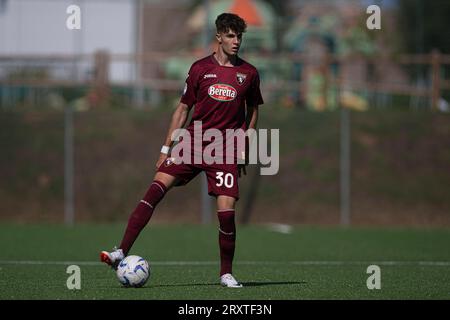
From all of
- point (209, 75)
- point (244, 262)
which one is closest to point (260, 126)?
point (244, 262)

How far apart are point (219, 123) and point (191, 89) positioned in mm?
437

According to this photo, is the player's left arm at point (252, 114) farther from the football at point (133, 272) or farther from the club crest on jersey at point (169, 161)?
the football at point (133, 272)

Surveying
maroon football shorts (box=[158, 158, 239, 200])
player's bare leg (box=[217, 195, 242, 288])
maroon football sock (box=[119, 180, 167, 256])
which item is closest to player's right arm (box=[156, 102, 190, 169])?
maroon football shorts (box=[158, 158, 239, 200])

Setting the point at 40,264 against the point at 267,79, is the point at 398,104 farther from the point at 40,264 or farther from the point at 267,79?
the point at 40,264

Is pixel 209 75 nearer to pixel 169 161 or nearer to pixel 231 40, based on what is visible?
pixel 231 40

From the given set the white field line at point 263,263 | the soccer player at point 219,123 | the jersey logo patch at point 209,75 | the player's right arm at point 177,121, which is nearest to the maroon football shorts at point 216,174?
the soccer player at point 219,123

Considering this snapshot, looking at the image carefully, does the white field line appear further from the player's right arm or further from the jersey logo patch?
the jersey logo patch

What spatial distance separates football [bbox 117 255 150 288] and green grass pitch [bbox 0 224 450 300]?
0.28 ft

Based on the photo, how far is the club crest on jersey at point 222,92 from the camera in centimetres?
938

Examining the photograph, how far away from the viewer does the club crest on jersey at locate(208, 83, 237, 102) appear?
9.38 metres

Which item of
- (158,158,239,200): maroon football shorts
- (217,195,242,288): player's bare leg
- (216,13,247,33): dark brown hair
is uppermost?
(216,13,247,33): dark brown hair

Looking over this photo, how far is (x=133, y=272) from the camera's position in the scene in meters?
8.88

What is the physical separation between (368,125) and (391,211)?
2.01m
